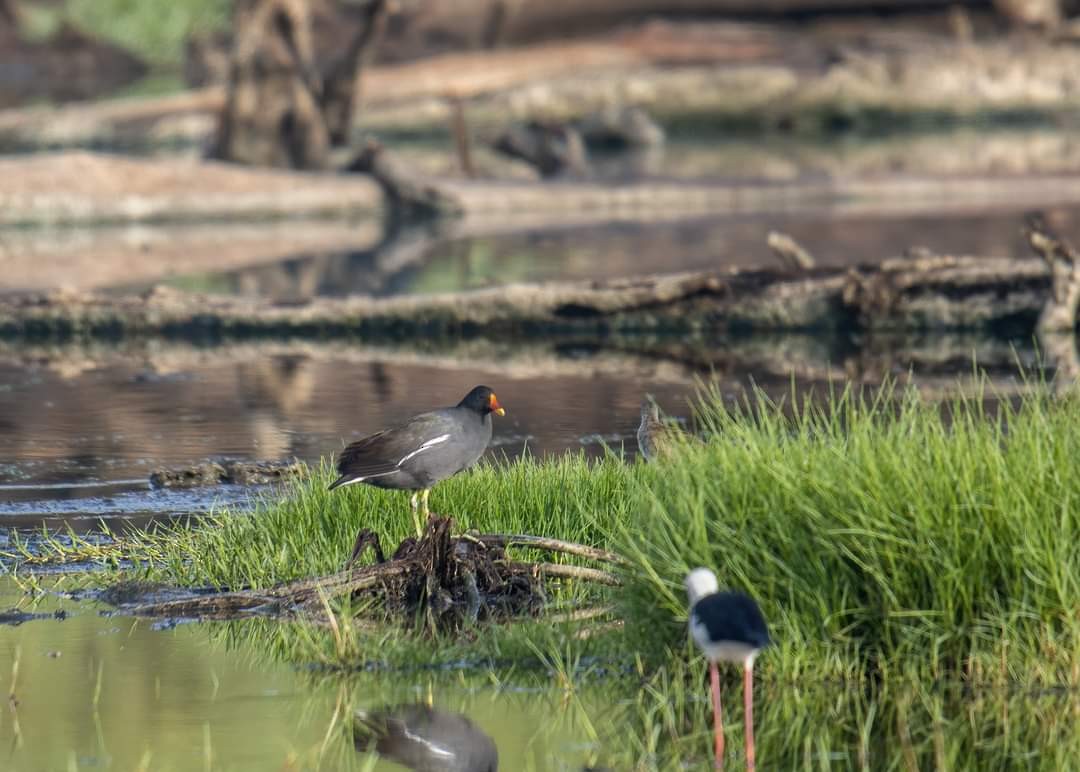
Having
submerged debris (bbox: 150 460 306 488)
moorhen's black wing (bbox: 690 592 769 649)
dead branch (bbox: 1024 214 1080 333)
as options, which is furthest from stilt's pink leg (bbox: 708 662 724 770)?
dead branch (bbox: 1024 214 1080 333)

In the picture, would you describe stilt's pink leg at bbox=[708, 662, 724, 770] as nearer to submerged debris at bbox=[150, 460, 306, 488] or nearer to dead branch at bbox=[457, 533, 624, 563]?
dead branch at bbox=[457, 533, 624, 563]

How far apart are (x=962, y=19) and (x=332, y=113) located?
25.3 m

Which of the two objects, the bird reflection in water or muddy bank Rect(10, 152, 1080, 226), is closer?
the bird reflection in water

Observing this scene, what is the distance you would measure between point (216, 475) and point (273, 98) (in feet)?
73.7

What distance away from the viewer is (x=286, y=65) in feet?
108

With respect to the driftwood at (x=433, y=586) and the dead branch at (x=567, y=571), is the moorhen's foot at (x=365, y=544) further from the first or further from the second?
the dead branch at (x=567, y=571)

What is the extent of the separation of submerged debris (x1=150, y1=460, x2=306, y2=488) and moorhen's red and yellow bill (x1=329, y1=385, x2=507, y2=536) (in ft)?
8.28

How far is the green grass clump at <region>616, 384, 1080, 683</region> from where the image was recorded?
726 centimetres

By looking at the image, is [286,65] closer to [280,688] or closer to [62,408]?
[62,408]

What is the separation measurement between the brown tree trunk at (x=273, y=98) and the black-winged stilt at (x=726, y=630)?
26998 millimetres

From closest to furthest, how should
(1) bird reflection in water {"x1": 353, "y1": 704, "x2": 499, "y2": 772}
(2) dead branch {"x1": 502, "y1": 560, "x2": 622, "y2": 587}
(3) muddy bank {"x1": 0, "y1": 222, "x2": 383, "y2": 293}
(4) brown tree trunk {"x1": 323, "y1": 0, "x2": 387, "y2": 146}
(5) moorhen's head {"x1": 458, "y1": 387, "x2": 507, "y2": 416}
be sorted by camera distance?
(1) bird reflection in water {"x1": 353, "y1": 704, "x2": 499, "y2": 772} < (2) dead branch {"x1": 502, "y1": 560, "x2": 622, "y2": 587} < (5) moorhen's head {"x1": 458, "y1": 387, "x2": 507, "y2": 416} < (3) muddy bank {"x1": 0, "y1": 222, "x2": 383, "y2": 293} < (4) brown tree trunk {"x1": 323, "y1": 0, "x2": 387, "y2": 146}

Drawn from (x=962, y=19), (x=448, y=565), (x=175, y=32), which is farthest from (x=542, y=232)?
(x=175, y=32)

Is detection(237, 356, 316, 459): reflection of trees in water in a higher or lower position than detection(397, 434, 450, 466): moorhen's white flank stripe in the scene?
lower

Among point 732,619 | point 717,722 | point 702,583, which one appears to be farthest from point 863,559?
point 732,619
